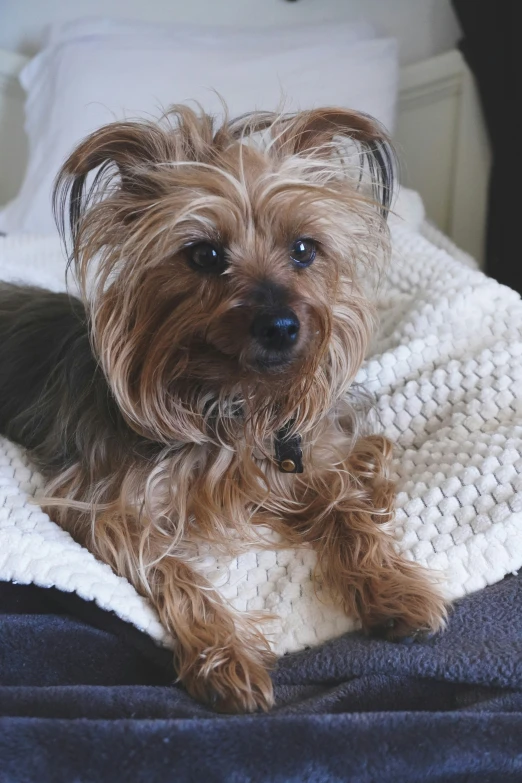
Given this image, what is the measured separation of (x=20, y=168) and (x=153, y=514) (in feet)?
7.05

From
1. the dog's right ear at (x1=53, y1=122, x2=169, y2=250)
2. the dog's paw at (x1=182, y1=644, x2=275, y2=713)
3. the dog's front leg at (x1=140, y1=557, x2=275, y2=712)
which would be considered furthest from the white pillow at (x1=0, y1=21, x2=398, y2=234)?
the dog's paw at (x1=182, y1=644, x2=275, y2=713)

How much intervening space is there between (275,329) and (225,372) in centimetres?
16

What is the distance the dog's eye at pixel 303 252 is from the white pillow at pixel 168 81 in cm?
134

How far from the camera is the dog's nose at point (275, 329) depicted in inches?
48.1

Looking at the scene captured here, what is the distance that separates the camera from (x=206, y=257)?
1339 mm

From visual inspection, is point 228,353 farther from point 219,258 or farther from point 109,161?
point 109,161

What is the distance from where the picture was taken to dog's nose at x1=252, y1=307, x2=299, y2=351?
48.1 inches

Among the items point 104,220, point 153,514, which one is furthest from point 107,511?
point 104,220

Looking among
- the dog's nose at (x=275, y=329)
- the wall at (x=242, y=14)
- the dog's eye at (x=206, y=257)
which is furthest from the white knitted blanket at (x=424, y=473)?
the wall at (x=242, y=14)

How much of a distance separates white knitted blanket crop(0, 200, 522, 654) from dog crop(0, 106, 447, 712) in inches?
2.0

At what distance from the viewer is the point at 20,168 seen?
10.1ft

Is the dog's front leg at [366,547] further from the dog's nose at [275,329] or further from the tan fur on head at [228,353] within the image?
the dog's nose at [275,329]

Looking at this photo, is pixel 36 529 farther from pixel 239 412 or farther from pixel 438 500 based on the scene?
pixel 438 500

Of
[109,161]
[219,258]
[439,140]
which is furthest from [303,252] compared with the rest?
[439,140]
